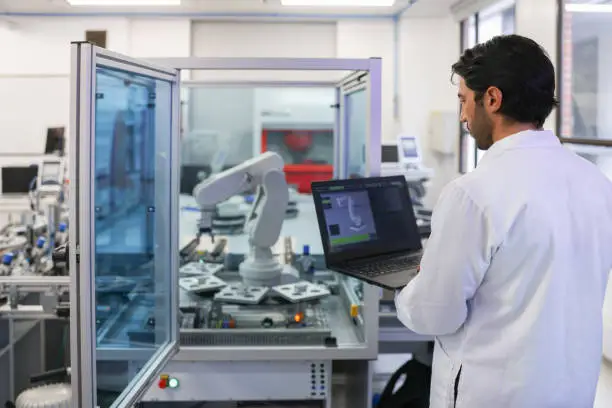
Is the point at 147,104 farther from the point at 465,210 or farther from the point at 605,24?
the point at 605,24

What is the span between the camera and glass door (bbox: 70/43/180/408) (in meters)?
1.38

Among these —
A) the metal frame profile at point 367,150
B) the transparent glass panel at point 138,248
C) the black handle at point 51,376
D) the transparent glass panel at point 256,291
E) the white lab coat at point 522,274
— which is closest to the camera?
the white lab coat at point 522,274

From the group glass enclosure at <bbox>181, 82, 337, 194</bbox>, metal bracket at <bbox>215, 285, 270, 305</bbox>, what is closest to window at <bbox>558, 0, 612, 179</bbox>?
metal bracket at <bbox>215, 285, 270, 305</bbox>

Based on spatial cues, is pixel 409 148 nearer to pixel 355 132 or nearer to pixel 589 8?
pixel 589 8

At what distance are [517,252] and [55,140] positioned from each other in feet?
16.0

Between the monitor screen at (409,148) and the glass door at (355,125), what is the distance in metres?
1.73

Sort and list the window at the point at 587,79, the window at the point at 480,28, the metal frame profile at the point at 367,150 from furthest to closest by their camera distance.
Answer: the window at the point at 480,28, the window at the point at 587,79, the metal frame profile at the point at 367,150

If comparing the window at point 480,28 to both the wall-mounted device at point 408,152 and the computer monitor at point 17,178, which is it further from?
the computer monitor at point 17,178

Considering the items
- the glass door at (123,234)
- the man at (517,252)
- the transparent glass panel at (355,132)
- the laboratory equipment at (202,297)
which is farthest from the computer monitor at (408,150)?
the man at (517,252)

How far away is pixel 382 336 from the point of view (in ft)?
7.96

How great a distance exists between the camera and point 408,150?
4590 mm

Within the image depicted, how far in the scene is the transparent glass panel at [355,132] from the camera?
2395 mm

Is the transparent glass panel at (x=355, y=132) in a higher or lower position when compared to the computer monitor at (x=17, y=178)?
higher

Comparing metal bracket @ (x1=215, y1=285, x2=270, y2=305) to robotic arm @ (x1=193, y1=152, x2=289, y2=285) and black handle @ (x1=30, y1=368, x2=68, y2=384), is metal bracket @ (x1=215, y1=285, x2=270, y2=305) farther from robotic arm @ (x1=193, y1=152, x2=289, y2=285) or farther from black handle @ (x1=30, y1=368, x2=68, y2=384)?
black handle @ (x1=30, y1=368, x2=68, y2=384)
